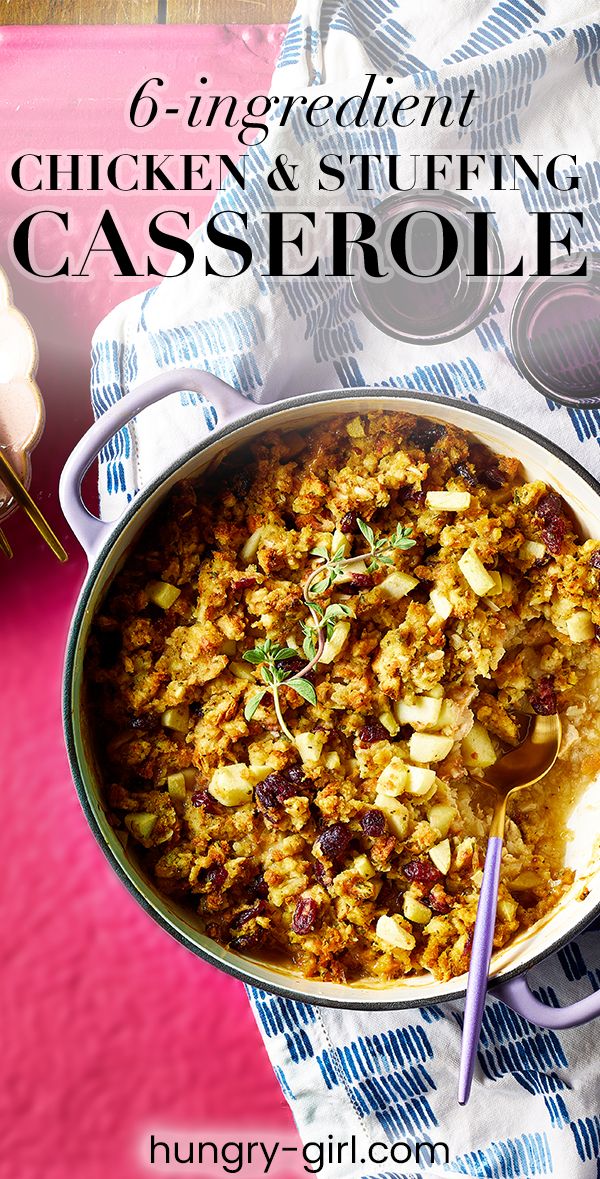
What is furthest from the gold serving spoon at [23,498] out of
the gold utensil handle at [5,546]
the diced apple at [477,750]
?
the diced apple at [477,750]

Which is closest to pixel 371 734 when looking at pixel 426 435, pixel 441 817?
pixel 441 817

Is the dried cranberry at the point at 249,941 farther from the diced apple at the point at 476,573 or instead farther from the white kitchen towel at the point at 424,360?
the diced apple at the point at 476,573

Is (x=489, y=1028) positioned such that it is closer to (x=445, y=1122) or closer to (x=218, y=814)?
(x=445, y=1122)

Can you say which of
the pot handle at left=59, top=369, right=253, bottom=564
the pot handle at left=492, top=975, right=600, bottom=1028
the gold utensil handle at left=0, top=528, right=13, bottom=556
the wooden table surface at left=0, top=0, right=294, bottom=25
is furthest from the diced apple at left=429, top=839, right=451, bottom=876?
the wooden table surface at left=0, top=0, right=294, bottom=25

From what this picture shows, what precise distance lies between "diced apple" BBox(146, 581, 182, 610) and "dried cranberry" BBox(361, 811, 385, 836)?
52cm

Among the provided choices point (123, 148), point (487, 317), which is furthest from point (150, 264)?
point (487, 317)

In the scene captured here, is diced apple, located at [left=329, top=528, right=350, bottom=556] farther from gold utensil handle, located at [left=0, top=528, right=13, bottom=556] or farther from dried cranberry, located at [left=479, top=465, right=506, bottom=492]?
gold utensil handle, located at [left=0, top=528, right=13, bottom=556]

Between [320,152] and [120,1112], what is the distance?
2.05m

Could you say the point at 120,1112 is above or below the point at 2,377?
below

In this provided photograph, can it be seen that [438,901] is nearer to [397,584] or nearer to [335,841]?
[335,841]

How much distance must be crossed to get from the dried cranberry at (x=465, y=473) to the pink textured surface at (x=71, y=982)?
0.85m

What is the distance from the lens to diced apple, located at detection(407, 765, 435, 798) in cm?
173

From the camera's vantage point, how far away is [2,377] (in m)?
2.05

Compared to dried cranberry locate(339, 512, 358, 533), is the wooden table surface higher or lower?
higher
